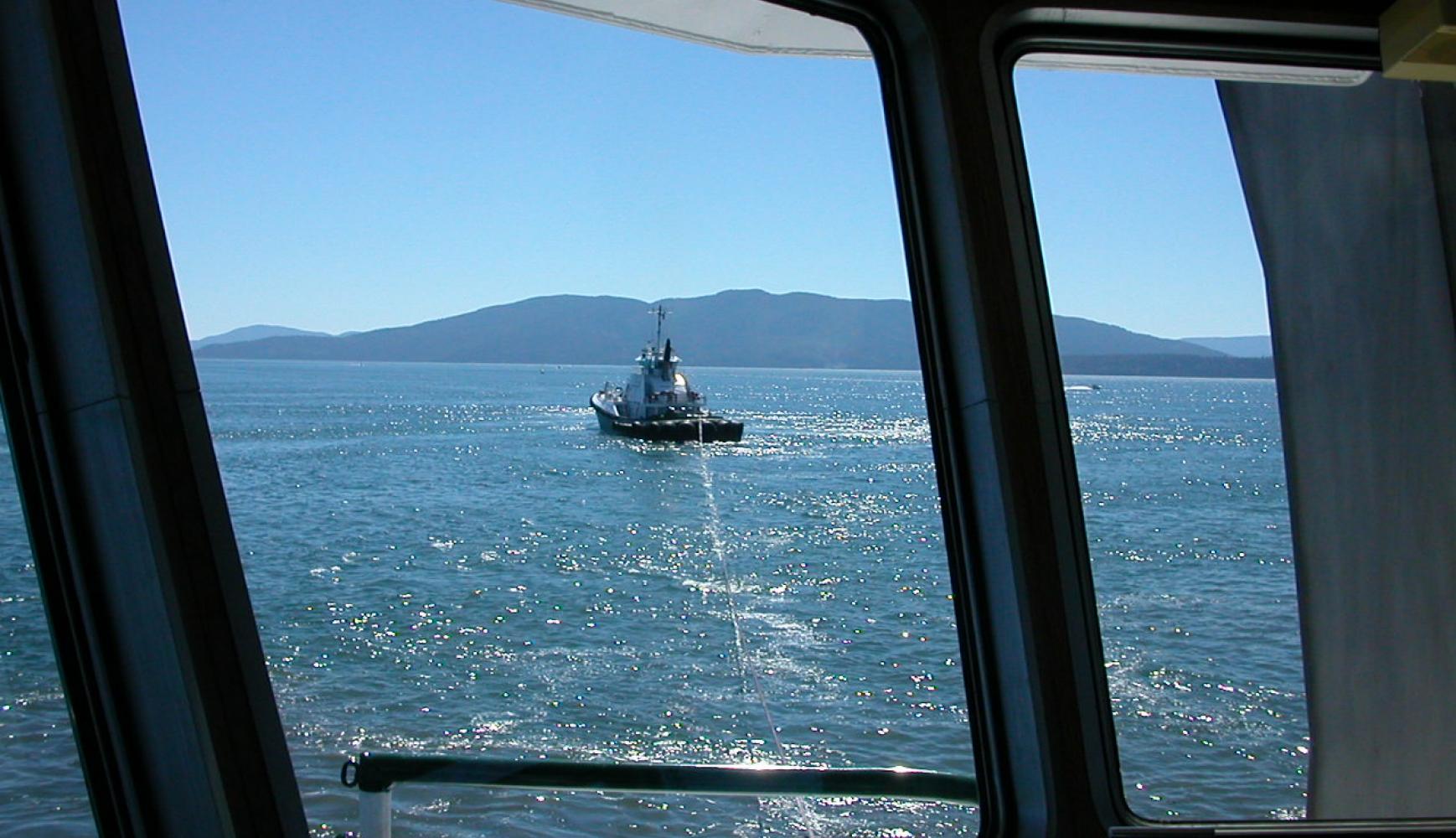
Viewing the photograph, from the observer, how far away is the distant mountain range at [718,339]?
2.13 metres

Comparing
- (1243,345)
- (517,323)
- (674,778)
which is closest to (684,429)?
(517,323)

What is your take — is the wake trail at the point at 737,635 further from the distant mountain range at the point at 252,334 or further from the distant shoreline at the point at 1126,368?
the distant mountain range at the point at 252,334

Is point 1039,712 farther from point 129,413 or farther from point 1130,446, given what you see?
point 129,413

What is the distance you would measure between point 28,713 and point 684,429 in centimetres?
957

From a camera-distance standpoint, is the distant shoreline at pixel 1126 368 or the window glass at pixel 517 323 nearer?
the window glass at pixel 517 323

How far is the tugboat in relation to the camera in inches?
326

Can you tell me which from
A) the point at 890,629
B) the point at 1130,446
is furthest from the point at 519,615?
the point at 1130,446

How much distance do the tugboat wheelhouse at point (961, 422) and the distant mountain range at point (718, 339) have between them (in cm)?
17

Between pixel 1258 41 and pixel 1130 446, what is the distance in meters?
0.90

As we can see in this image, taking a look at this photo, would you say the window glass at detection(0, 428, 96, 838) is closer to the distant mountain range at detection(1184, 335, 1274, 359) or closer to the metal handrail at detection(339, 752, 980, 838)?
the metal handrail at detection(339, 752, 980, 838)

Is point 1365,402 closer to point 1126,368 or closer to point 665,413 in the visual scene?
point 1126,368

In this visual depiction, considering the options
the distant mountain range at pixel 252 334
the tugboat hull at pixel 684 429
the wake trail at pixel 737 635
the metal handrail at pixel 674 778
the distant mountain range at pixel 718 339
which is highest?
the distant mountain range at pixel 252 334

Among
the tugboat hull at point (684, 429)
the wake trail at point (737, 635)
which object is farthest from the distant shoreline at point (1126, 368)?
the tugboat hull at point (684, 429)

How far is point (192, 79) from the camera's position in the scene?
60.7 inches
